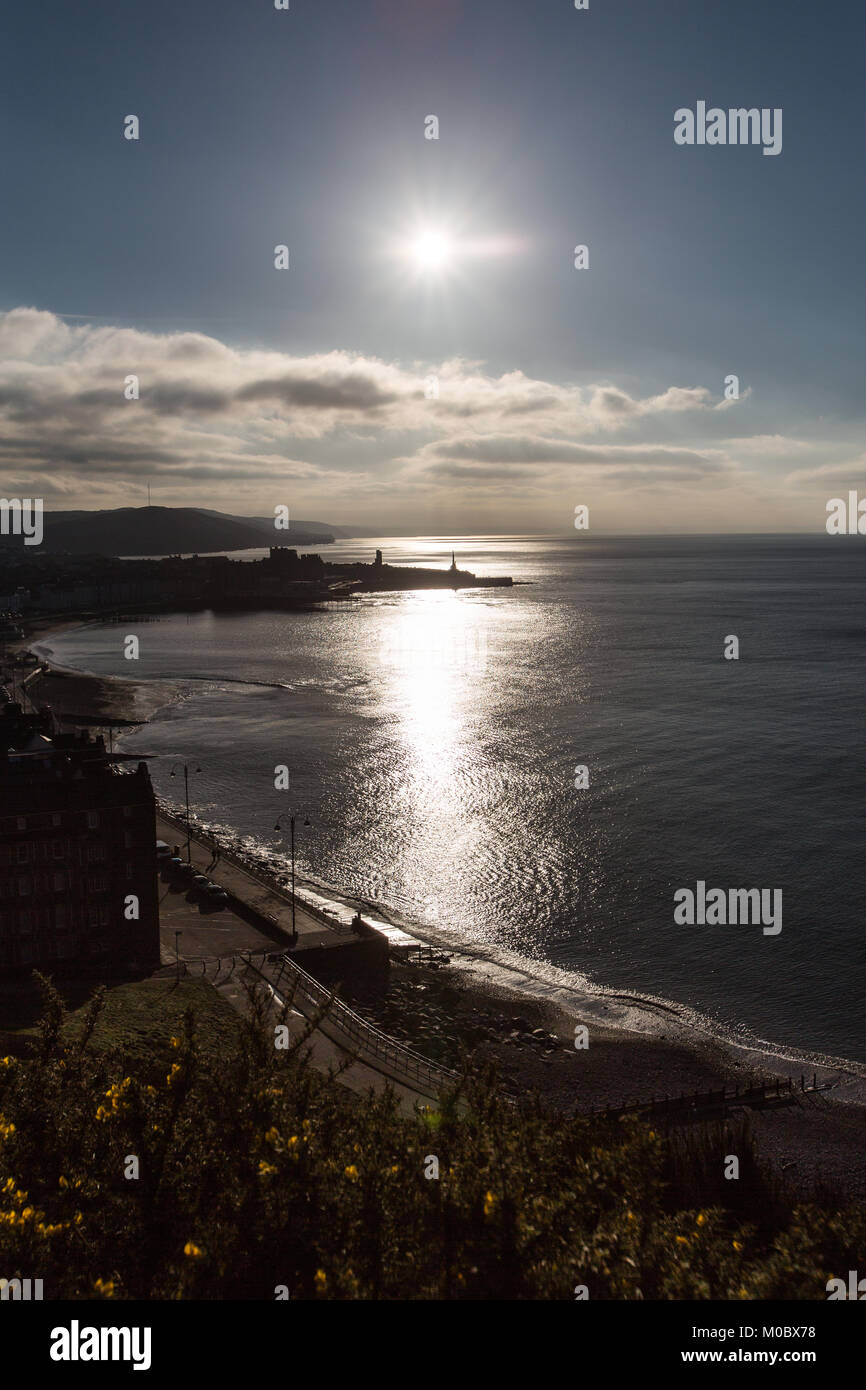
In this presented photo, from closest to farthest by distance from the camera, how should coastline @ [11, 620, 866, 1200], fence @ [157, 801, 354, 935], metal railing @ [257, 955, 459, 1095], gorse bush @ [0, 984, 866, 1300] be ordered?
gorse bush @ [0, 984, 866, 1300] → coastline @ [11, 620, 866, 1200] → metal railing @ [257, 955, 459, 1095] → fence @ [157, 801, 354, 935]

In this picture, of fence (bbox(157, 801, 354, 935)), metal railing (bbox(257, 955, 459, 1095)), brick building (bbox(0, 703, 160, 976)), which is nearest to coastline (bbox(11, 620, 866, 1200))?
metal railing (bbox(257, 955, 459, 1095))

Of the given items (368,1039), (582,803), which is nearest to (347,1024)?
(368,1039)

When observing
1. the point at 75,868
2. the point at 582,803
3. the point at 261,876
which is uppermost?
the point at 75,868

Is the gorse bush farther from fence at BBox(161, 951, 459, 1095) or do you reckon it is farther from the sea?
the sea

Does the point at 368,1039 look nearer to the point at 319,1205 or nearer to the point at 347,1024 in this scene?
the point at 347,1024
